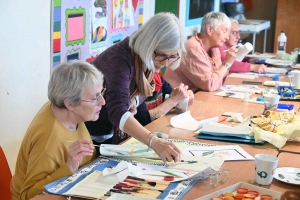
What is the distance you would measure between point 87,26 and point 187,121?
3.81 feet

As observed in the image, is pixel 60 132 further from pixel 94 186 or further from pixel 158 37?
pixel 158 37

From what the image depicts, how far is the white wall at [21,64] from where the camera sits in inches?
101

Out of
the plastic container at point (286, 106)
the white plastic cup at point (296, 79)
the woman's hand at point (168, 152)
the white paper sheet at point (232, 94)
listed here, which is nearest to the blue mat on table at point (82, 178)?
the woman's hand at point (168, 152)

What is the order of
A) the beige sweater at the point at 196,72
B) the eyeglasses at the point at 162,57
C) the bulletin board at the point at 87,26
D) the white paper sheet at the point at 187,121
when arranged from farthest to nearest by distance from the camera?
the beige sweater at the point at 196,72, the bulletin board at the point at 87,26, the white paper sheet at the point at 187,121, the eyeglasses at the point at 162,57

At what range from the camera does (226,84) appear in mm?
3502

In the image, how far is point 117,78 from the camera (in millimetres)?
2088

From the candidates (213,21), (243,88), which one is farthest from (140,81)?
(213,21)

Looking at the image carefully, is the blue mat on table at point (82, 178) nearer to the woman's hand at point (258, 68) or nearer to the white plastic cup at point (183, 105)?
the white plastic cup at point (183, 105)

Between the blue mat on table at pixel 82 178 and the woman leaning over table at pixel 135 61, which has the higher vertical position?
the woman leaning over table at pixel 135 61

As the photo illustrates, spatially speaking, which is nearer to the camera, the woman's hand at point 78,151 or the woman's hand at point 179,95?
the woman's hand at point 78,151

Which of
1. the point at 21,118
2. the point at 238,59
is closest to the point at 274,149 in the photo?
the point at 21,118

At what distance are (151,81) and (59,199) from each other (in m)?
1.05

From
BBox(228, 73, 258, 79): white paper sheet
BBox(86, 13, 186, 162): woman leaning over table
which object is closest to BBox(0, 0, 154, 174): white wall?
BBox(86, 13, 186, 162): woman leaning over table

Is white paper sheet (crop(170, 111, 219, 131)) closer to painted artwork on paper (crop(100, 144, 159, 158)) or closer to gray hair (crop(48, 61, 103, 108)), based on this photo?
painted artwork on paper (crop(100, 144, 159, 158))
